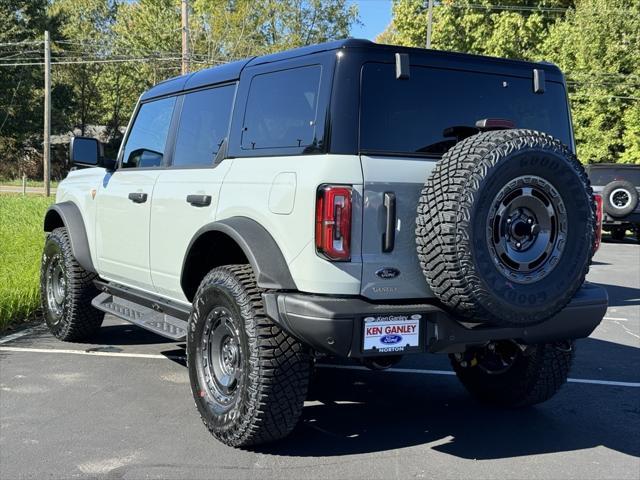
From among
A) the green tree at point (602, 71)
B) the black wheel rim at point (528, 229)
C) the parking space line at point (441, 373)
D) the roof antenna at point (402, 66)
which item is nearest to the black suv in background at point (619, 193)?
the green tree at point (602, 71)

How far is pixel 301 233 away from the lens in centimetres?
344

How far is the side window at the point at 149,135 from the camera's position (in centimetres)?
518

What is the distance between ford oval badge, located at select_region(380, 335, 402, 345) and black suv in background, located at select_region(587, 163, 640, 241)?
48.7 feet

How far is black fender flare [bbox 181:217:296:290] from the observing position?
3502 millimetres

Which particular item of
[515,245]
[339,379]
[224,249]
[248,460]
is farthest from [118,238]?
[515,245]

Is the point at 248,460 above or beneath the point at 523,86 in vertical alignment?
beneath

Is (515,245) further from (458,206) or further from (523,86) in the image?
(523,86)

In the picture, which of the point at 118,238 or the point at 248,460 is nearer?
the point at 248,460

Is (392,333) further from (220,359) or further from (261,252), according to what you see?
(220,359)

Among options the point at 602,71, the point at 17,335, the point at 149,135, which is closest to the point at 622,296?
the point at 149,135

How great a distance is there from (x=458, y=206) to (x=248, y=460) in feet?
5.70

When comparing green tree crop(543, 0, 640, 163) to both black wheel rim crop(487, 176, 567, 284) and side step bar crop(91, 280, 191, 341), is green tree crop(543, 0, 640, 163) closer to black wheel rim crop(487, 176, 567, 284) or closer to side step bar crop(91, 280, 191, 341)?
side step bar crop(91, 280, 191, 341)

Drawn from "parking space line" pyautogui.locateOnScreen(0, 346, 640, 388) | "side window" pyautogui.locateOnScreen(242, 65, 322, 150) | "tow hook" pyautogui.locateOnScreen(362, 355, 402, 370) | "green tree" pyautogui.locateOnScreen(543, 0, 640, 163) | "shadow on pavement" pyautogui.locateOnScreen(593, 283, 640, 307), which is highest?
"green tree" pyautogui.locateOnScreen(543, 0, 640, 163)

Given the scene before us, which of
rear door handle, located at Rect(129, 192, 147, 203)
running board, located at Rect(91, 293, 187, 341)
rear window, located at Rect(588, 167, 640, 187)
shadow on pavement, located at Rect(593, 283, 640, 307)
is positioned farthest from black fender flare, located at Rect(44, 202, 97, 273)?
rear window, located at Rect(588, 167, 640, 187)
